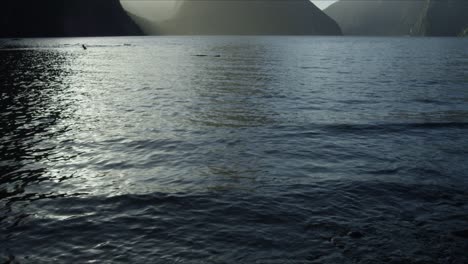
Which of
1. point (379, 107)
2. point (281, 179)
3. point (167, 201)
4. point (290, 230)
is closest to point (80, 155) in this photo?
point (167, 201)

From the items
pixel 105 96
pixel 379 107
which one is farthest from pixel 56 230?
pixel 105 96

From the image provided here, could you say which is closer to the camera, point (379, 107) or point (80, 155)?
point (80, 155)

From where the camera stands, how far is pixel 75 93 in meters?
45.6

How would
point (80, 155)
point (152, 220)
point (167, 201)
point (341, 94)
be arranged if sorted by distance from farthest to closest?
1. point (341, 94)
2. point (80, 155)
3. point (167, 201)
4. point (152, 220)

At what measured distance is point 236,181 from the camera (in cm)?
1727

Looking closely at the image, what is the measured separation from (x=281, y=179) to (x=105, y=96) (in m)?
31.7

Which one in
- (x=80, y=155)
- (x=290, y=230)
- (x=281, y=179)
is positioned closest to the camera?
(x=290, y=230)

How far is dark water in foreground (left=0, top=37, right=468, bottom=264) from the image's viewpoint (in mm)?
11562

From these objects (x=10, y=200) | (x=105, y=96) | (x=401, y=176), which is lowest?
(x=401, y=176)

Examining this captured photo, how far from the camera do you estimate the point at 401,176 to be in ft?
57.8

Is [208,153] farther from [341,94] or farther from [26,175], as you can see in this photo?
[341,94]

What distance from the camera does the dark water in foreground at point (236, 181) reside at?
1156cm

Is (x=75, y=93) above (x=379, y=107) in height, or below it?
above

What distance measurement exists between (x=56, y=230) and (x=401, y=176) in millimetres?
14892
